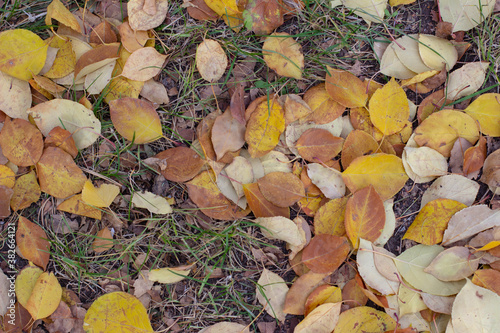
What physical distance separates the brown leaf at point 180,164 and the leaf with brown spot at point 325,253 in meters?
0.55

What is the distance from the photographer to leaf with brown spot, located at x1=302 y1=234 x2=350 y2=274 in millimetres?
1543

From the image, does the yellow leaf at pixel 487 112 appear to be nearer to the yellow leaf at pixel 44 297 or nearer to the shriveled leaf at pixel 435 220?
the shriveled leaf at pixel 435 220

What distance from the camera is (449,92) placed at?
5.37ft

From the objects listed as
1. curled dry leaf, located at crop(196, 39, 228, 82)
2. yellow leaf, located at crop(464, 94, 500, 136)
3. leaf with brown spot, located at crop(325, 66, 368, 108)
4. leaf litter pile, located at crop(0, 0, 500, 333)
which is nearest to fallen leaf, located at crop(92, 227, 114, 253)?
leaf litter pile, located at crop(0, 0, 500, 333)

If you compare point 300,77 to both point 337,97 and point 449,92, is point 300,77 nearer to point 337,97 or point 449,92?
point 337,97

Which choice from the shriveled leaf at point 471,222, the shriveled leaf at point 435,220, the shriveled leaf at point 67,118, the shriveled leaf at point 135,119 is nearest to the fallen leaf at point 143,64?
the shriveled leaf at point 135,119

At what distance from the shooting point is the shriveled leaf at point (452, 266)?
1548 mm

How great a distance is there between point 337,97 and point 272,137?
1.02 ft

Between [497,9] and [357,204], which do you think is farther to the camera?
[497,9]

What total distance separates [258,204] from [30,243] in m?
0.94

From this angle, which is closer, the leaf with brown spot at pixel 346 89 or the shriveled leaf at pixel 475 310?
the shriveled leaf at pixel 475 310

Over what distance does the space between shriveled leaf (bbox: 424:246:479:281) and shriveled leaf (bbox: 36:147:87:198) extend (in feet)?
4.80

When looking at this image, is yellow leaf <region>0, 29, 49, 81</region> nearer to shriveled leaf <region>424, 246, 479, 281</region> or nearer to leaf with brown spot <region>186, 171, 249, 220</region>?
leaf with brown spot <region>186, 171, 249, 220</region>

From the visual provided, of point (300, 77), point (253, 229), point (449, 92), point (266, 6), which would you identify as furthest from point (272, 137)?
point (449, 92)
